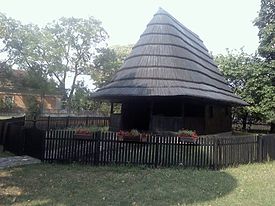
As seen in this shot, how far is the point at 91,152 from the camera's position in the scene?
11500 millimetres

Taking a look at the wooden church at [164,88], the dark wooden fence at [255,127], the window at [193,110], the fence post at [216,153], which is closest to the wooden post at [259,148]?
the fence post at [216,153]

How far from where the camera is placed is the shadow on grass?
7434mm

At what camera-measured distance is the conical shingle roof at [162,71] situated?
59.0 ft

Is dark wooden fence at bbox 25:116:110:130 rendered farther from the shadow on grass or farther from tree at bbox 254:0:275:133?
tree at bbox 254:0:275:133

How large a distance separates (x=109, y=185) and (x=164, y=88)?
9808 mm

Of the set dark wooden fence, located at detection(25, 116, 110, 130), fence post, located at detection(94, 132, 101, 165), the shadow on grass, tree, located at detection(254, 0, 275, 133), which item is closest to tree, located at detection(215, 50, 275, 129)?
tree, located at detection(254, 0, 275, 133)

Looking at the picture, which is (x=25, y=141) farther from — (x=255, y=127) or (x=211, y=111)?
(x=255, y=127)

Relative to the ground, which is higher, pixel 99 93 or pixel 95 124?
pixel 99 93

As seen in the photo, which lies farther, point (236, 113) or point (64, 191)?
point (236, 113)

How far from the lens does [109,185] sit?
28.9ft

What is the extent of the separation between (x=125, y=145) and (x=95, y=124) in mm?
18344

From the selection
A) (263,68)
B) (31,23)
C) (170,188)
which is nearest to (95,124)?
(263,68)

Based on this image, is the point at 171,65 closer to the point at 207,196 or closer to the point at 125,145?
the point at 125,145

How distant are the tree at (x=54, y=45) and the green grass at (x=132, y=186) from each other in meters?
33.6
